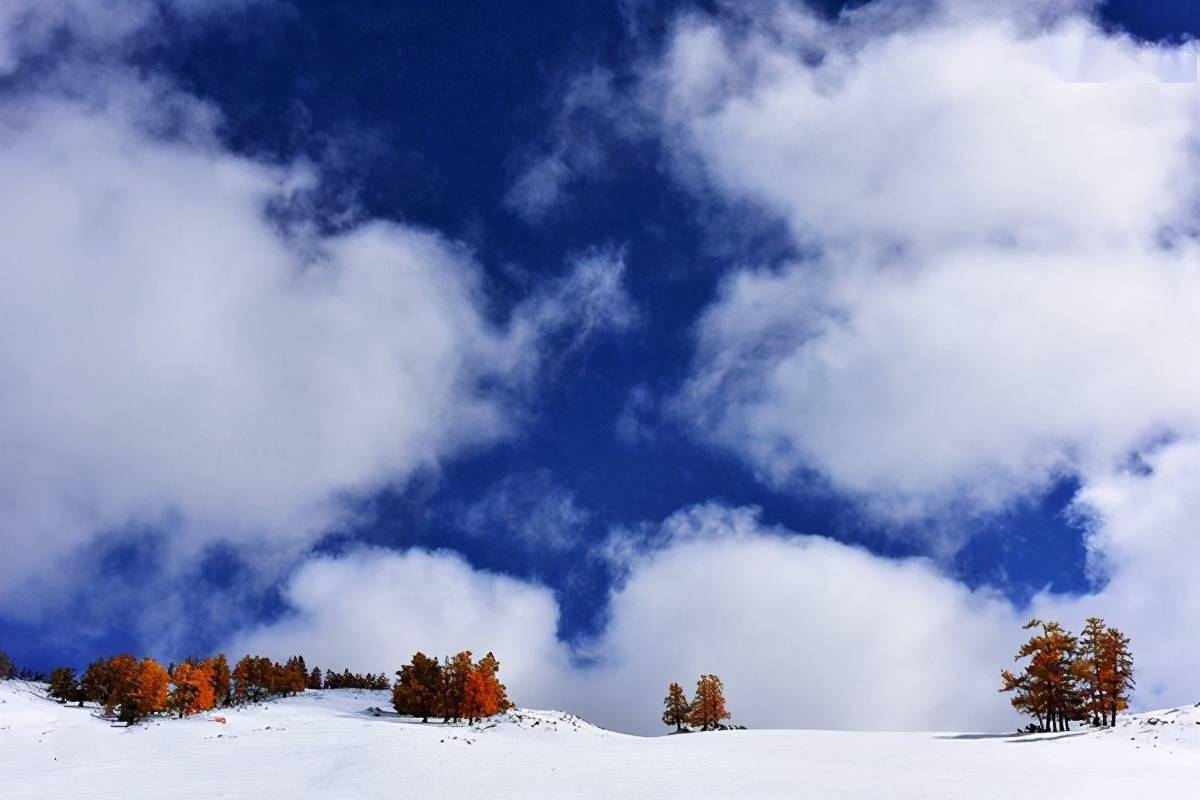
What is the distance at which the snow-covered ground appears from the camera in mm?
19891

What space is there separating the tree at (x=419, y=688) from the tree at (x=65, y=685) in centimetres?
7991

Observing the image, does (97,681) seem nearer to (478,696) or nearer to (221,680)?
(221,680)

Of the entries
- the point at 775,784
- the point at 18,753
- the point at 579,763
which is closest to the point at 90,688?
the point at 18,753

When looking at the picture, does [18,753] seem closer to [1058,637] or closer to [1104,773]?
[1104,773]

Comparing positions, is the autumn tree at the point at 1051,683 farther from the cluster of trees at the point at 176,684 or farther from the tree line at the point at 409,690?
the cluster of trees at the point at 176,684

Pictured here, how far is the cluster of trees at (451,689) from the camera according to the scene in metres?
77.2

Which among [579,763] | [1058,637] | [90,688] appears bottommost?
[90,688]

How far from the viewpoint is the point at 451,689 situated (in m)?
77.6

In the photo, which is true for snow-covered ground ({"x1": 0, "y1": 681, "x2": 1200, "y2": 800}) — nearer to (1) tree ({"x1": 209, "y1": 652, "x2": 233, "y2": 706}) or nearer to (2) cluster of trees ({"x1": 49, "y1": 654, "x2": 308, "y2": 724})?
(2) cluster of trees ({"x1": 49, "y1": 654, "x2": 308, "y2": 724})

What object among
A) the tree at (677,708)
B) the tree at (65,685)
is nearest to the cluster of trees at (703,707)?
the tree at (677,708)

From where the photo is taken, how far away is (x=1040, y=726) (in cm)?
5403

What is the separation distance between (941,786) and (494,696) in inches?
2707

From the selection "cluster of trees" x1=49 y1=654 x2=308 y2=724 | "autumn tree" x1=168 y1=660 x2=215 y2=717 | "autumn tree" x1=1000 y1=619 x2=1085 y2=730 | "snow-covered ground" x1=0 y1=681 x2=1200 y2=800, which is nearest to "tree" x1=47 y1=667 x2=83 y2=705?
"cluster of trees" x1=49 y1=654 x2=308 y2=724

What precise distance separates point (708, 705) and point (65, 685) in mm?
117441
